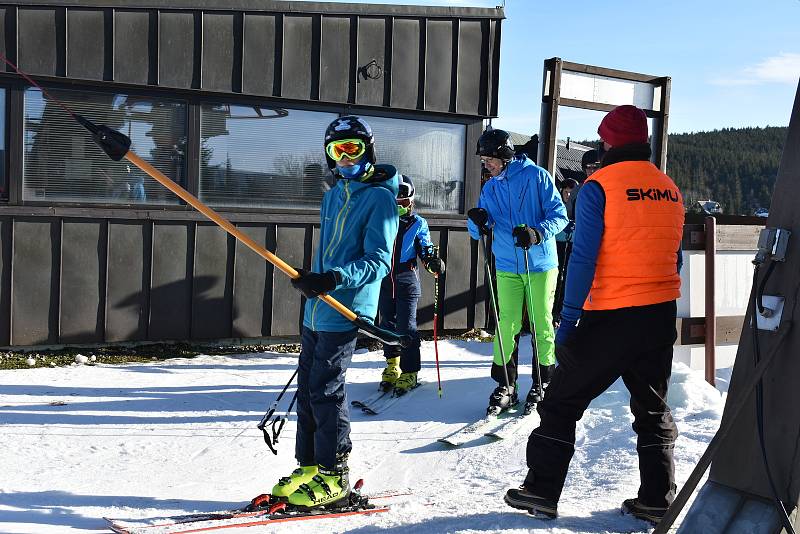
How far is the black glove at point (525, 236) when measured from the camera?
555 cm

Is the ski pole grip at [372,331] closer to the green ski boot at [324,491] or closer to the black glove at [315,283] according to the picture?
the black glove at [315,283]

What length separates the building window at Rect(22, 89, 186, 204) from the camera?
7496 mm

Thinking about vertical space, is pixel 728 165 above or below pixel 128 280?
above

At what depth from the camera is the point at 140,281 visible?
795 centimetres

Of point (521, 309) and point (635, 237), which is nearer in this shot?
point (635, 237)

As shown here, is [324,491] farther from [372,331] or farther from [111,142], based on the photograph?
[111,142]

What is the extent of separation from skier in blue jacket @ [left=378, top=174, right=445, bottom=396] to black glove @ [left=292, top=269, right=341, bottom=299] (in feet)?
9.65

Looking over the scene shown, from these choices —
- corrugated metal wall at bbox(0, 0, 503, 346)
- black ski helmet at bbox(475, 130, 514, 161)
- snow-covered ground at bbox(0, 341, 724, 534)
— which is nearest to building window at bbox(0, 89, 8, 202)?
corrugated metal wall at bbox(0, 0, 503, 346)

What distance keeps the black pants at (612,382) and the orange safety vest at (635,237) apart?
0.08 meters

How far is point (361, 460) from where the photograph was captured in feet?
16.6

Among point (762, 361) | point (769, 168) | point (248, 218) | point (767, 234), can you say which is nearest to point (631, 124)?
point (767, 234)

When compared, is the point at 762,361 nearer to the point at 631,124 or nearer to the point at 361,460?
the point at 631,124

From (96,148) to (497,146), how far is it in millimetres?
4043

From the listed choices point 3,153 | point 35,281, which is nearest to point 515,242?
point 35,281
